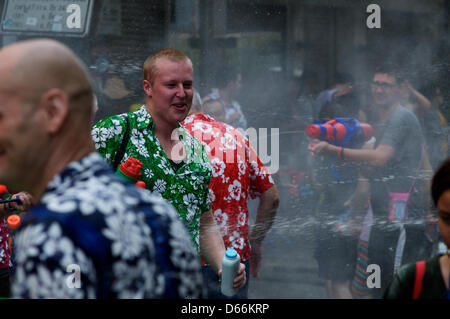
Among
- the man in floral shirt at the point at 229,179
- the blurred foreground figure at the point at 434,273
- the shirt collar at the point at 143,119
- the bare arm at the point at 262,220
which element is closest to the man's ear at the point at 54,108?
the blurred foreground figure at the point at 434,273

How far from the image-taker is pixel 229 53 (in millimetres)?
4809

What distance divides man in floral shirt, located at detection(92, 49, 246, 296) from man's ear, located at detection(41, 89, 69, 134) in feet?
4.17

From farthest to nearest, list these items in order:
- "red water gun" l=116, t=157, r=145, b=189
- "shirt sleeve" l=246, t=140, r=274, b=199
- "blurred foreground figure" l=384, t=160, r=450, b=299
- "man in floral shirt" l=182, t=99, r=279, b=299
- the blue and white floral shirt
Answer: "shirt sleeve" l=246, t=140, r=274, b=199
"man in floral shirt" l=182, t=99, r=279, b=299
"red water gun" l=116, t=157, r=145, b=189
"blurred foreground figure" l=384, t=160, r=450, b=299
the blue and white floral shirt

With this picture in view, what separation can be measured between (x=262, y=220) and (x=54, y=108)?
8.40 feet

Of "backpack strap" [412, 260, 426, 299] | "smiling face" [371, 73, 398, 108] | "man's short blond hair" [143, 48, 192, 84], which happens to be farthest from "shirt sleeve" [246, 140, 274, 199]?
"backpack strap" [412, 260, 426, 299]

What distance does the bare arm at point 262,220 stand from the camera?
334 cm

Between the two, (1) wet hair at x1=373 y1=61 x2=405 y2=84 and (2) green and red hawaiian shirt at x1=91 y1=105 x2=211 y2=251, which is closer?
(2) green and red hawaiian shirt at x1=91 y1=105 x2=211 y2=251

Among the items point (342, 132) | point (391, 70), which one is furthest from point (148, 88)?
point (391, 70)

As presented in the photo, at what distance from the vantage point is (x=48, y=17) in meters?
4.52

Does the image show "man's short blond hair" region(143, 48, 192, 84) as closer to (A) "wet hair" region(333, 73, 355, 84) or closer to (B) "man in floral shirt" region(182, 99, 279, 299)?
(B) "man in floral shirt" region(182, 99, 279, 299)

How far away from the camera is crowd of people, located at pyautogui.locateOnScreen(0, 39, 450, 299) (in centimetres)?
97
